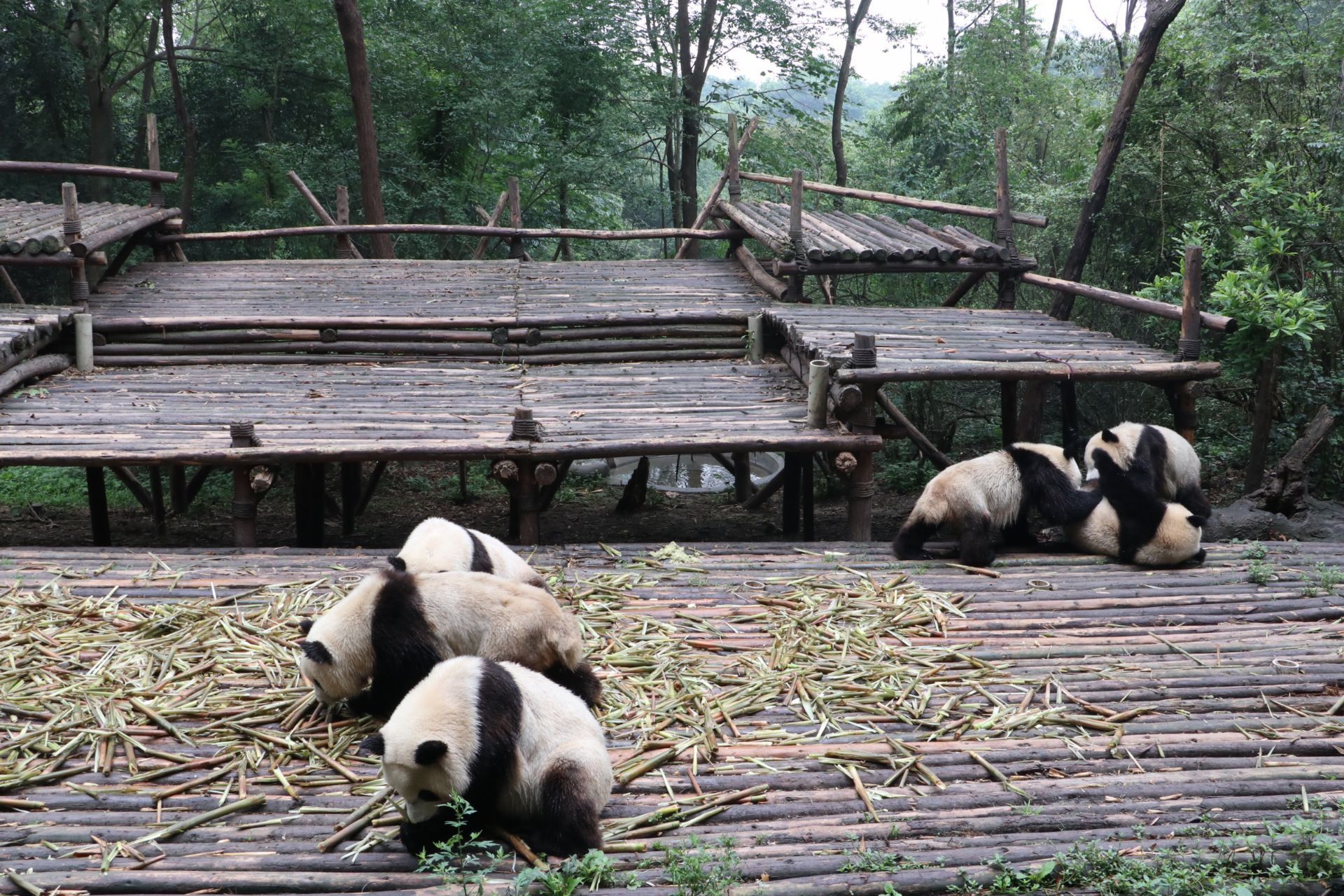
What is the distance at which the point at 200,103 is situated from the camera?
19.4m

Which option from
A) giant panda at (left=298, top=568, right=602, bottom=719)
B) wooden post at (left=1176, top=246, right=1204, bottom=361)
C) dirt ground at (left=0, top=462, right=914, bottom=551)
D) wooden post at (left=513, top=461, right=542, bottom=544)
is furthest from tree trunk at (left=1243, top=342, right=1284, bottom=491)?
giant panda at (left=298, top=568, right=602, bottom=719)

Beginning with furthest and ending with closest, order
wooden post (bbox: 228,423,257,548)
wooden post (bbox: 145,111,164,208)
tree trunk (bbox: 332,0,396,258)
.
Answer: tree trunk (bbox: 332,0,396,258), wooden post (bbox: 145,111,164,208), wooden post (bbox: 228,423,257,548)

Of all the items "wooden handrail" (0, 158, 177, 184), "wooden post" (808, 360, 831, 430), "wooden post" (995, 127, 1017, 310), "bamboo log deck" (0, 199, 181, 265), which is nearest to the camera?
"wooden post" (808, 360, 831, 430)

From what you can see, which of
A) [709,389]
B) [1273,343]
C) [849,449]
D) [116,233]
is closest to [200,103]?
[116,233]

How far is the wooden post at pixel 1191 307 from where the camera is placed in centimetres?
770

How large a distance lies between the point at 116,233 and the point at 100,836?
8722 mm

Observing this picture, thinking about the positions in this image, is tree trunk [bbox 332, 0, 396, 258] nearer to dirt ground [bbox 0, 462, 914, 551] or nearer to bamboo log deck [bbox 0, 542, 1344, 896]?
dirt ground [bbox 0, 462, 914, 551]

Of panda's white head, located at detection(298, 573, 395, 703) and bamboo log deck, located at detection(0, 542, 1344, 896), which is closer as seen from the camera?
bamboo log deck, located at detection(0, 542, 1344, 896)

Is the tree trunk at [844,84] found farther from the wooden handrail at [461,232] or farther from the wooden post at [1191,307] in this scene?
the wooden post at [1191,307]

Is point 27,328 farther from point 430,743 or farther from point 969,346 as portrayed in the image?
point 969,346

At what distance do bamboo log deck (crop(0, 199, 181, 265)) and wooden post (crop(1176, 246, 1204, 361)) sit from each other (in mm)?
9406

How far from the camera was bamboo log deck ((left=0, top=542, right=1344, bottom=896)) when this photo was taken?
12.4 ft

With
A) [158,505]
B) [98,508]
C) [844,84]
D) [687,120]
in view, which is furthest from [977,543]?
[844,84]

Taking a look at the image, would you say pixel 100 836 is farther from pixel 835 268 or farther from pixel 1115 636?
pixel 835 268
